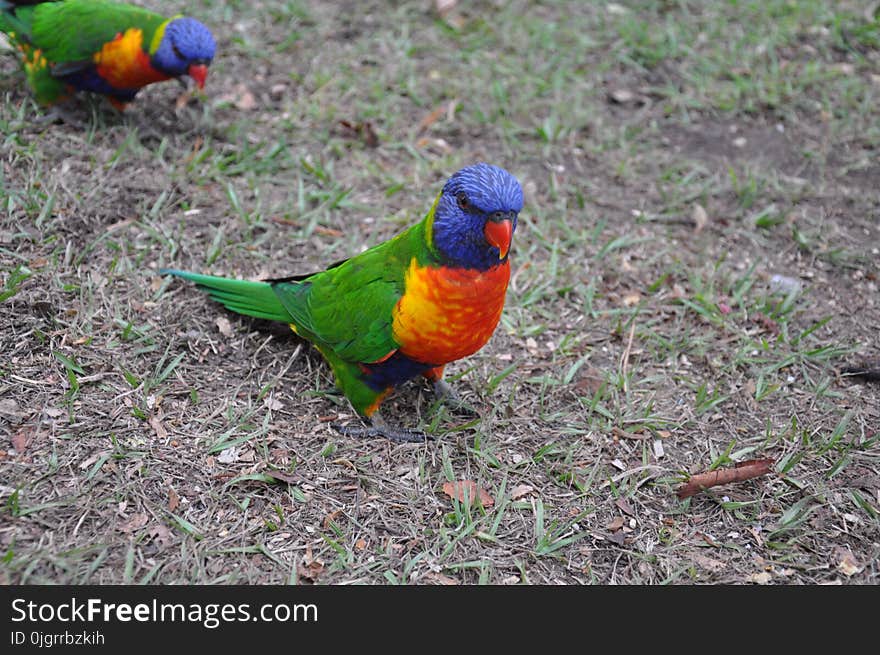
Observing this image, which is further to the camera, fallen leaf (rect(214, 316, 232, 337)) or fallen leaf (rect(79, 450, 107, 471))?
fallen leaf (rect(214, 316, 232, 337))

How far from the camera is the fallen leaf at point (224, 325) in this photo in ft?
11.4

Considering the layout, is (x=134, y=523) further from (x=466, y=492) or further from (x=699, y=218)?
(x=699, y=218)

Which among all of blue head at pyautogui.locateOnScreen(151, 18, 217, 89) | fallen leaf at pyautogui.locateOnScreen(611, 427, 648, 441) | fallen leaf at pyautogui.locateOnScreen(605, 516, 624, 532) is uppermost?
blue head at pyautogui.locateOnScreen(151, 18, 217, 89)

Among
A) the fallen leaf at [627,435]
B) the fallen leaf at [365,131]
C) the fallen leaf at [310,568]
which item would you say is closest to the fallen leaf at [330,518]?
the fallen leaf at [310,568]

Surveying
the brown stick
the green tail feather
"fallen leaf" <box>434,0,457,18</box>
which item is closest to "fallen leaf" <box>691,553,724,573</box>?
the brown stick

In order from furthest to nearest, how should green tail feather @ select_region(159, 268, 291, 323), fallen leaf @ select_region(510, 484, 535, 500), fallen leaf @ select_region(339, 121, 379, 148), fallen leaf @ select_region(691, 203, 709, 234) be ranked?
fallen leaf @ select_region(339, 121, 379, 148)
fallen leaf @ select_region(691, 203, 709, 234)
green tail feather @ select_region(159, 268, 291, 323)
fallen leaf @ select_region(510, 484, 535, 500)

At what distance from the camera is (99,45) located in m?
4.20

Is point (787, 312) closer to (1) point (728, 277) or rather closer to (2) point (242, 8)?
(1) point (728, 277)

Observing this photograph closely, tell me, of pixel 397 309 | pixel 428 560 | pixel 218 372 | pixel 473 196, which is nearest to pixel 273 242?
pixel 218 372

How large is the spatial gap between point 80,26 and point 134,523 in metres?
2.99

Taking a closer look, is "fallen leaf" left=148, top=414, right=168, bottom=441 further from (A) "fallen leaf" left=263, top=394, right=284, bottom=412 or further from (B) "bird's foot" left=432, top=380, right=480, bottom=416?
(B) "bird's foot" left=432, top=380, right=480, bottom=416

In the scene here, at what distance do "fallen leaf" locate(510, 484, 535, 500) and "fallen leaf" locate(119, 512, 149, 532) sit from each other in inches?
55.4

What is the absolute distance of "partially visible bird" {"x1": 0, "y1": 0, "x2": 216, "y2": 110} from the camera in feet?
13.8

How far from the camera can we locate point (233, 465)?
299 cm
